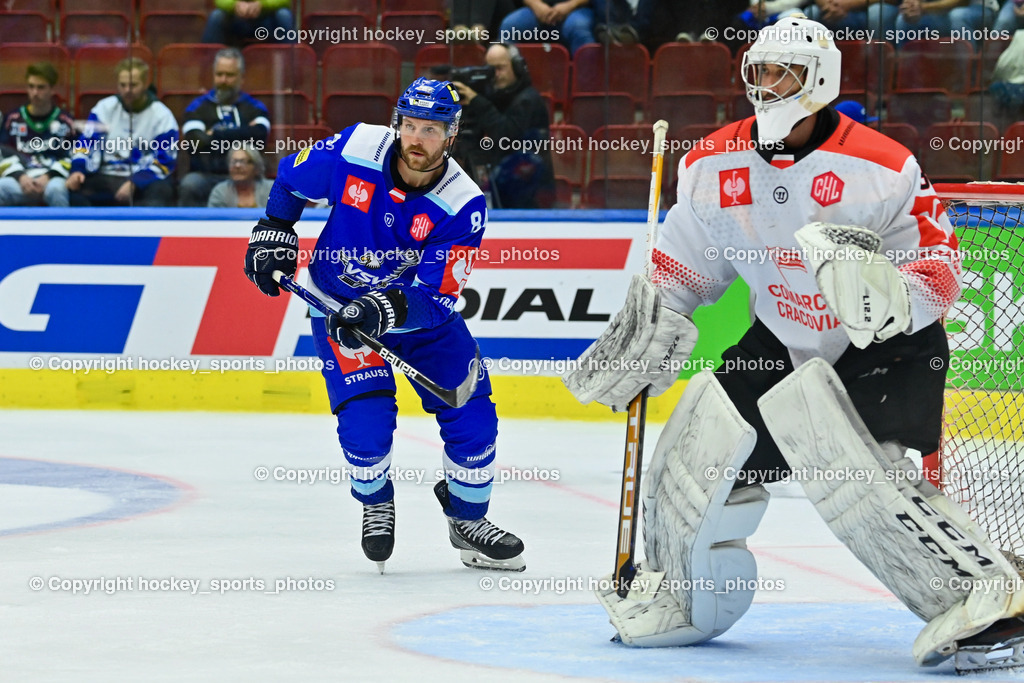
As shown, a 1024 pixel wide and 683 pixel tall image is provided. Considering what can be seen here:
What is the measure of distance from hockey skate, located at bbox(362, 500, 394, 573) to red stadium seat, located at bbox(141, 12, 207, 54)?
4.51 metres

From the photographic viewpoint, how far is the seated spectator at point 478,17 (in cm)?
707

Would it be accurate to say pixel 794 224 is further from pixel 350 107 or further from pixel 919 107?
pixel 350 107

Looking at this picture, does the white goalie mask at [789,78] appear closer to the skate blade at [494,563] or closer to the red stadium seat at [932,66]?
the skate blade at [494,563]

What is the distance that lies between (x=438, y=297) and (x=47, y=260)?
13.0 feet

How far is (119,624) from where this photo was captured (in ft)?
9.60

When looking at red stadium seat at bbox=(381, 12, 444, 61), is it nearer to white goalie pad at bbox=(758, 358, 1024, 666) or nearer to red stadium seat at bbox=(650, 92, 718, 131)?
red stadium seat at bbox=(650, 92, 718, 131)

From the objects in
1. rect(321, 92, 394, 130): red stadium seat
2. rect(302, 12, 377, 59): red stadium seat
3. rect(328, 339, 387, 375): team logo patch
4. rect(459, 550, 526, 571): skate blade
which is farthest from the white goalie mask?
rect(302, 12, 377, 59): red stadium seat

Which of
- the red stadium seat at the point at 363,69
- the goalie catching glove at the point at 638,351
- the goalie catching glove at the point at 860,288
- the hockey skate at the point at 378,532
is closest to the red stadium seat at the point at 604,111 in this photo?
the red stadium seat at the point at 363,69

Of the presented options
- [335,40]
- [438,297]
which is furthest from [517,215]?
[438,297]

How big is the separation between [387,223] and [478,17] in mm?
3680

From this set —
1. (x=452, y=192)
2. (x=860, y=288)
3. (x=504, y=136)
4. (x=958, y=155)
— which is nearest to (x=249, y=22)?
(x=504, y=136)

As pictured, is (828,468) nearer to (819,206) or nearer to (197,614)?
(819,206)

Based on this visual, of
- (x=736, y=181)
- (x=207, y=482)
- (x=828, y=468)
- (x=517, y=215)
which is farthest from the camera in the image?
(x=517, y=215)

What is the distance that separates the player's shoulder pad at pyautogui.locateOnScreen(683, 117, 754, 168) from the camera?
2824 millimetres
